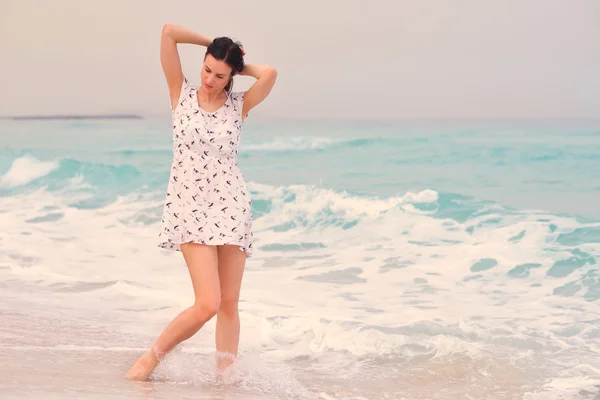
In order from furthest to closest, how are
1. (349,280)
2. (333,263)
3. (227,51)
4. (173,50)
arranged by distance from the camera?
(333,263), (349,280), (173,50), (227,51)

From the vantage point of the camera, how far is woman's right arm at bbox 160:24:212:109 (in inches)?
114

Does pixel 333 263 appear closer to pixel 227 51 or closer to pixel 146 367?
pixel 146 367

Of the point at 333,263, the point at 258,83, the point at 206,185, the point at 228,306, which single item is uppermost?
the point at 258,83

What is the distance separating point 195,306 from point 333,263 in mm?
3210

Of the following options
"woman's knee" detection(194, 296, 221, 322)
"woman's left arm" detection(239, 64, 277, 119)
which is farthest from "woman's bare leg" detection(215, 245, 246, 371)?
"woman's left arm" detection(239, 64, 277, 119)

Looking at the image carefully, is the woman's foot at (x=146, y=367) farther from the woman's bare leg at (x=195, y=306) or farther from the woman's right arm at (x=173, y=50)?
the woman's right arm at (x=173, y=50)

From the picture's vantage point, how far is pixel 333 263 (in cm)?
598

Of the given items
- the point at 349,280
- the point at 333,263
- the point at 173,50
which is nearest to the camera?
the point at 173,50

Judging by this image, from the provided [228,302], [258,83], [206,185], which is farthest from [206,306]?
[258,83]

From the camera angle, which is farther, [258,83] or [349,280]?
[349,280]

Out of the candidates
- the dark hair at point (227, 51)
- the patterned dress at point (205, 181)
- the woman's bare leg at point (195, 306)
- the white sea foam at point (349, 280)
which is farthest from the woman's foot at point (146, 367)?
the dark hair at point (227, 51)

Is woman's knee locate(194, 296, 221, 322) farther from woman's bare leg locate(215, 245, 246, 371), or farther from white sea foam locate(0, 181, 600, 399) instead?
white sea foam locate(0, 181, 600, 399)

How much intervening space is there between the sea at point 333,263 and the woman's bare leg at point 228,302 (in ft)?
0.20

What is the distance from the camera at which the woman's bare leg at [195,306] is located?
280 centimetres
